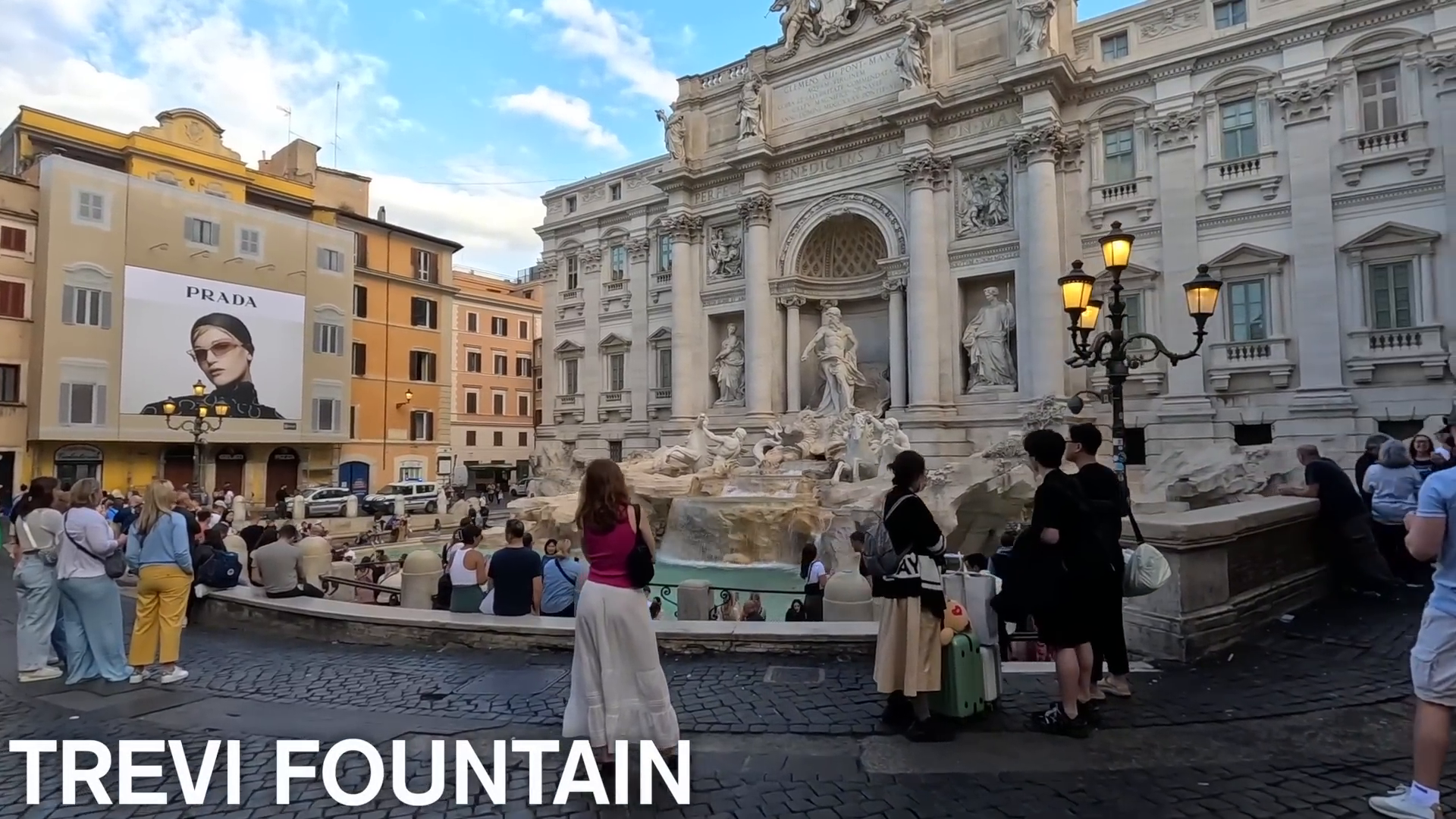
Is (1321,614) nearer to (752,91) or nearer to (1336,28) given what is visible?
(1336,28)

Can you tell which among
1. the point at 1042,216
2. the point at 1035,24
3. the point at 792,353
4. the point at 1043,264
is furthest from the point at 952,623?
the point at 792,353

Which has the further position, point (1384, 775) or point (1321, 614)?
point (1321, 614)

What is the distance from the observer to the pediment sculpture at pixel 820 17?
23438 mm

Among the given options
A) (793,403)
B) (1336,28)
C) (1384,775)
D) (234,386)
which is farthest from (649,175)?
(1384,775)

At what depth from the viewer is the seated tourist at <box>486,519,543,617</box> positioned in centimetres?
716

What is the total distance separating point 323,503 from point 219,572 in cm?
1878

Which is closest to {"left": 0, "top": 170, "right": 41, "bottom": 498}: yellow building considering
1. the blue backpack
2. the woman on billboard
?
the woman on billboard

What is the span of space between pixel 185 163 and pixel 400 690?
3309 centimetres

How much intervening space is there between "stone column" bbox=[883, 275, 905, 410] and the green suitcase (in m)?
17.5

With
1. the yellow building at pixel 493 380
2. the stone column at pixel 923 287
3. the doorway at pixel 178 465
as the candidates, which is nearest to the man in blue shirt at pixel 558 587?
the stone column at pixel 923 287

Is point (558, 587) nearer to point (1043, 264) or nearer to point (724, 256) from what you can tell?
point (1043, 264)

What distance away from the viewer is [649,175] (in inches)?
1171

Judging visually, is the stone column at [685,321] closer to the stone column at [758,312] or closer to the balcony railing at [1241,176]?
the stone column at [758,312]

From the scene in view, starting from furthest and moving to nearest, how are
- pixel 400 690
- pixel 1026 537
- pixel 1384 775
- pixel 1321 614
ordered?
pixel 1321 614
pixel 400 690
pixel 1026 537
pixel 1384 775
